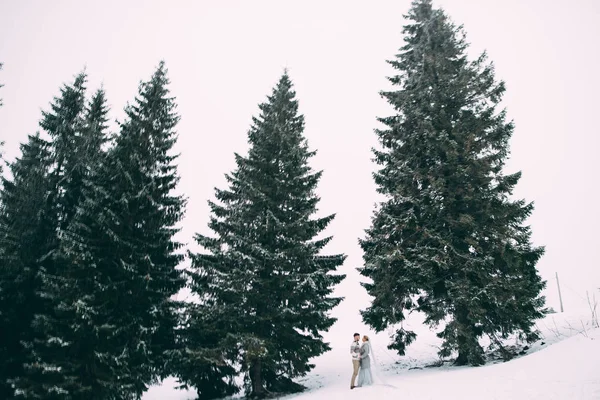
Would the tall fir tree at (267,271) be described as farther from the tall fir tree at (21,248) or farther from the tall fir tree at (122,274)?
the tall fir tree at (21,248)

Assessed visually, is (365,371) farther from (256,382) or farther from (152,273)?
(152,273)

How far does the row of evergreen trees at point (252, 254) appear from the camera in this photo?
37.7 ft

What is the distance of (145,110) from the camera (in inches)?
614

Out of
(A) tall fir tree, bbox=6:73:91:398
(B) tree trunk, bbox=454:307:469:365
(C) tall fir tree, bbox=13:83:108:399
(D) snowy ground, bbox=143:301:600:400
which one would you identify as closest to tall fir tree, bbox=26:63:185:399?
(C) tall fir tree, bbox=13:83:108:399

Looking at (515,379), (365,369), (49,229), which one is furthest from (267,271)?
(49,229)

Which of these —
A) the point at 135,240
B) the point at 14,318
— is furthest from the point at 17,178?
the point at 135,240

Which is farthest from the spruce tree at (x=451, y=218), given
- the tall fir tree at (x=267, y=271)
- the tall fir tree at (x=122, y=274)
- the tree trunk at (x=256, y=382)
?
the tall fir tree at (x=122, y=274)

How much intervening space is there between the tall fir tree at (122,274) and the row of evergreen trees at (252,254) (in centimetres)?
5

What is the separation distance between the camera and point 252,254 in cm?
1324

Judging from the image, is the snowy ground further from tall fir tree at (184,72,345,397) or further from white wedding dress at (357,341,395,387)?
tall fir tree at (184,72,345,397)

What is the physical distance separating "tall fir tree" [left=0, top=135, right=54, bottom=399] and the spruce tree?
43.2ft

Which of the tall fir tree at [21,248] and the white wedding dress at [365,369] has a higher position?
the tall fir tree at [21,248]

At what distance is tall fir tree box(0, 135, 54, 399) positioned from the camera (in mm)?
12977

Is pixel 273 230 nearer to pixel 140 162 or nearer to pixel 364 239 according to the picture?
pixel 364 239
